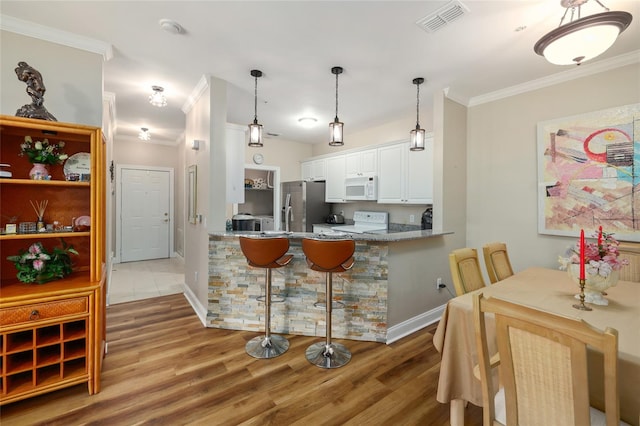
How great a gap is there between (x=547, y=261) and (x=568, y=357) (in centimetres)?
264

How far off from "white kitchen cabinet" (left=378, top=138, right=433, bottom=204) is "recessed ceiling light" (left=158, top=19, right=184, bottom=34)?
10.2 feet

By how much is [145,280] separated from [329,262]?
3.94 metres

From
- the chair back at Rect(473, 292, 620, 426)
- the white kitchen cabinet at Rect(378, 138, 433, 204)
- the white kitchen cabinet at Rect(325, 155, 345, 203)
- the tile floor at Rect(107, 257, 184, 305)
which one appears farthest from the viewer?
the white kitchen cabinet at Rect(325, 155, 345, 203)

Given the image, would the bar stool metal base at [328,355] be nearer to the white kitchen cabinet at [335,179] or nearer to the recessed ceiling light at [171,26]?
the recessed ceiling light at [171,26]

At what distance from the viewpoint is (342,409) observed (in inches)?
72.7

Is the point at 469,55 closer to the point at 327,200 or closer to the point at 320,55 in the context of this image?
the point at 320,55

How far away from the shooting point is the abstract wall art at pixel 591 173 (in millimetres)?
2537

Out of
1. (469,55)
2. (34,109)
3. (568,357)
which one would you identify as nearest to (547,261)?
(469,55)

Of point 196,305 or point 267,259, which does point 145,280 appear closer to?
point 196,305

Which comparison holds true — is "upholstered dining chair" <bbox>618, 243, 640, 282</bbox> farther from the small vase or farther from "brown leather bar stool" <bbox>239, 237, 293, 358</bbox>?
the small vase

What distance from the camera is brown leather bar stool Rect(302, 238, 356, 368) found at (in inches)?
88.9

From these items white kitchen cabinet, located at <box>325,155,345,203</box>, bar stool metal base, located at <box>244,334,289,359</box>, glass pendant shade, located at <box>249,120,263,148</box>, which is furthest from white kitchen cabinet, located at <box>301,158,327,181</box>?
bar stool metal base, located at <box>244,334,289,359</box>

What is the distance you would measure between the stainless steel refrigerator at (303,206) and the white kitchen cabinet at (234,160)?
2.04m

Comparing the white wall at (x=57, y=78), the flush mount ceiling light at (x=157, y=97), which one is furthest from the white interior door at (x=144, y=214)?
the white wall at (x=57, y=78)
